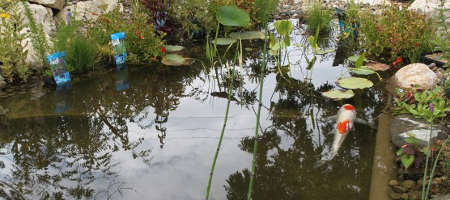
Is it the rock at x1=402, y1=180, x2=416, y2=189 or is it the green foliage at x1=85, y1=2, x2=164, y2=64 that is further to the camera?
the green foliage at x1=85, y1=2, x2=164, y2=64

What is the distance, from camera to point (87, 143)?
3.56 meters

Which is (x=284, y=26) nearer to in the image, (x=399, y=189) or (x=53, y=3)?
(x=399, y=189)

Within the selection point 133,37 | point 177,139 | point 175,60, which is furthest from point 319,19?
point 177,139

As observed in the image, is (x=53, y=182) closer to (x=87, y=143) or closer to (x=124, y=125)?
(x=87, y=143)

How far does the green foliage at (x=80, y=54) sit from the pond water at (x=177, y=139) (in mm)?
194

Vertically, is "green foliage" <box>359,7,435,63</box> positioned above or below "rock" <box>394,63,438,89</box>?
above

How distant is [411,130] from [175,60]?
9.78ft

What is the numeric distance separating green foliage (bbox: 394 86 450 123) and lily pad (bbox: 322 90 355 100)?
0.43 meters

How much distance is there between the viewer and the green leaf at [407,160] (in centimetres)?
299

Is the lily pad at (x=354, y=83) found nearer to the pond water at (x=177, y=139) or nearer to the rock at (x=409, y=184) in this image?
the pond water at (x=177, y=139)

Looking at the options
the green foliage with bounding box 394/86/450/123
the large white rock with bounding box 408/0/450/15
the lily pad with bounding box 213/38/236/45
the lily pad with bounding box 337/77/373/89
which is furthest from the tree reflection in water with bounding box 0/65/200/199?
the large white rock with bounding box 408/0/450/15

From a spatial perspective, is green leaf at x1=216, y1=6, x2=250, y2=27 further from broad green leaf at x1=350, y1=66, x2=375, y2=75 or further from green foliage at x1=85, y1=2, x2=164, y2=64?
green foliage at x1=85, y1=2, x2=164, y2=64

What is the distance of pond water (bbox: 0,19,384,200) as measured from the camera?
2982mm

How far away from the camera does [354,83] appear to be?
448 cm
